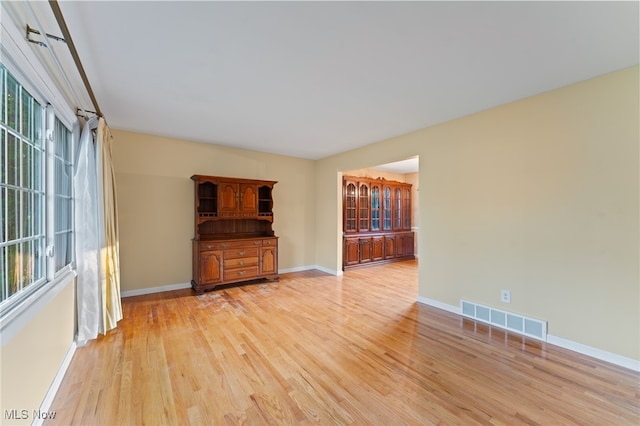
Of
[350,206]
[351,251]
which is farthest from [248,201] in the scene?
[351,251]

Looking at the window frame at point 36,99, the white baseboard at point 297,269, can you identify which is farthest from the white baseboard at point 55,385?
the white baseboard at point 297,269

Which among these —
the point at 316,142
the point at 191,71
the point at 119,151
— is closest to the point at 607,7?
the point at 191,71

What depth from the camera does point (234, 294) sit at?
13.3ft

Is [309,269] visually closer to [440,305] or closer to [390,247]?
[390,247]

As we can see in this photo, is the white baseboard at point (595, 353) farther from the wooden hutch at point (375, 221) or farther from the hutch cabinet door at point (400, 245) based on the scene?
the hutch cabinet door at point (400, 245)

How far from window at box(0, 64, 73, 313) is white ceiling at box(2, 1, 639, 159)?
53 centimetres

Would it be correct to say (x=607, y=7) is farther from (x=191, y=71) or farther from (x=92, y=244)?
(x=92, y=244)

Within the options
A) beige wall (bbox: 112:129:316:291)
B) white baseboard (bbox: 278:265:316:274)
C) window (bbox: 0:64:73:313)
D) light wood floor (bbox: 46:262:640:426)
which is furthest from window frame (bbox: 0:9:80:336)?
white baseboard (bbox: 278:265:316:274)

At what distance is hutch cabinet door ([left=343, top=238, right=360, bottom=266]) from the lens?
5.82 m

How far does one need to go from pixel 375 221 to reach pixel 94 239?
5289 mm

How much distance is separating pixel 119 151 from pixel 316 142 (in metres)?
2.94

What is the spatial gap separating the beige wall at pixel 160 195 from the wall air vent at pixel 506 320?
4.01 m

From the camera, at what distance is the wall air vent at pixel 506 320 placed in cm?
266

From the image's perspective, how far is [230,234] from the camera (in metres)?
4.80
